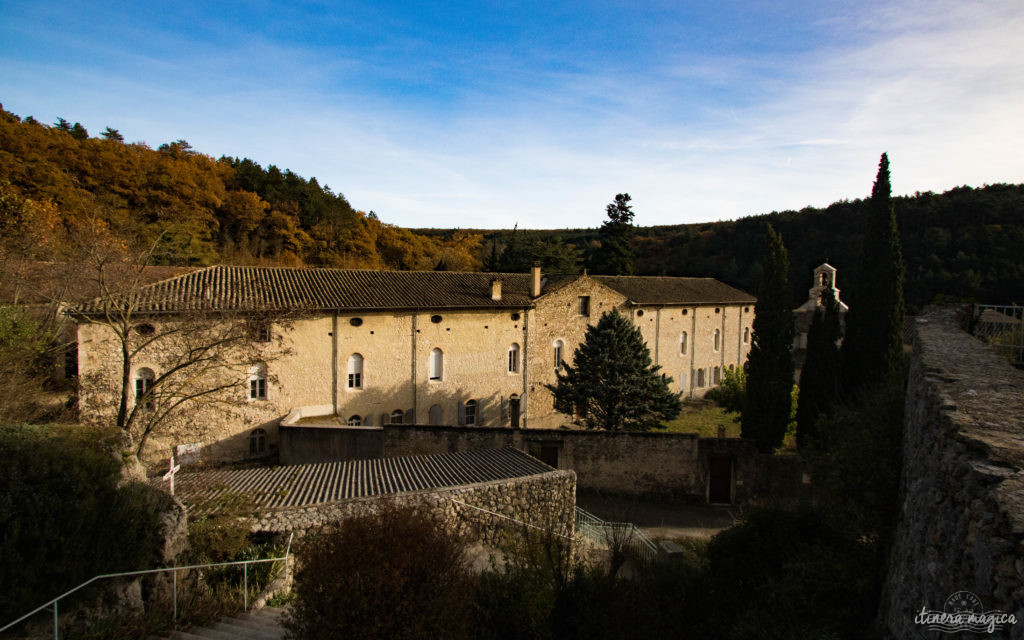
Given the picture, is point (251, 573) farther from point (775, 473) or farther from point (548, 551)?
point (775, 473)

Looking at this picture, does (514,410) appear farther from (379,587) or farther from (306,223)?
(306,223)

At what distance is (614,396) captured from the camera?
22.5 meters

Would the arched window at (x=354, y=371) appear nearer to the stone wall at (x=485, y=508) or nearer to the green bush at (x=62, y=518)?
the stone wall at (x=485, y=508)

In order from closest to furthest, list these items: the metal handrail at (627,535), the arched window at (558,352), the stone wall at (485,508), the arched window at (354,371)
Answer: the stone wall at (485,508) < the metal handrail at (627,535) < the arched window at (354,371) < the arched window at (558,352)

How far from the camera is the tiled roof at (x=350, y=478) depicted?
36.6ft

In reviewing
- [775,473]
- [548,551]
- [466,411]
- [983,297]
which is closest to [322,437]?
[466,411]

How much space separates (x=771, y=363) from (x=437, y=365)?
1575 cm

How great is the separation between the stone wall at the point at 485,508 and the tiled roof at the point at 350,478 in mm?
324

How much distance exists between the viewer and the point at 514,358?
27.7 meters

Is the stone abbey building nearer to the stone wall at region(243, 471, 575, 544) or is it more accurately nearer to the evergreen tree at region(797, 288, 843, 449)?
the stone wall at region(243, 471, 575, 544)

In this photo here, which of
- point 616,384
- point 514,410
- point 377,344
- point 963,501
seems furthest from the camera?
point 514,410

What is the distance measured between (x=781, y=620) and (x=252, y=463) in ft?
64.0

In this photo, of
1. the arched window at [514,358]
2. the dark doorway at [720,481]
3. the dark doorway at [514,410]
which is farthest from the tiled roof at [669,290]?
the dark doorway at [720,481]

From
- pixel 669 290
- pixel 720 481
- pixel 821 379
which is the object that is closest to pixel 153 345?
pixel 720 481
